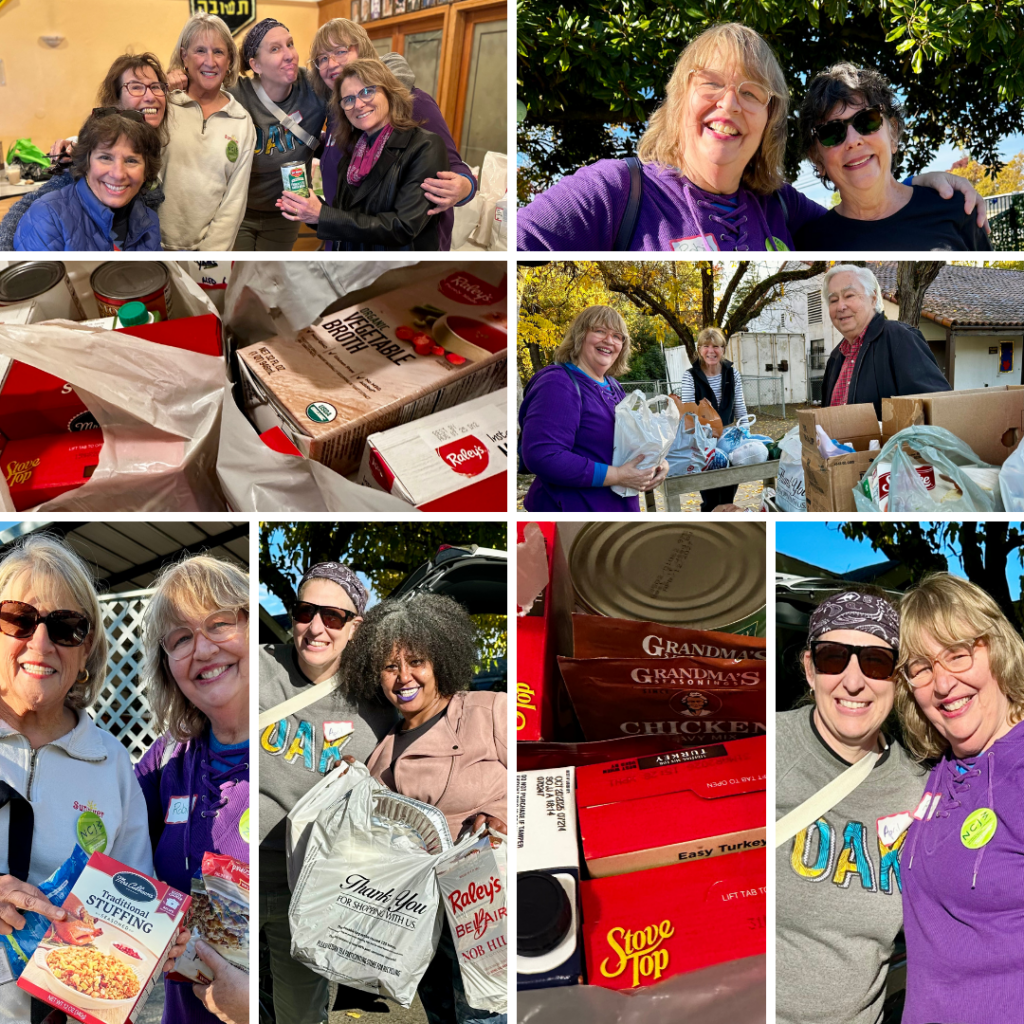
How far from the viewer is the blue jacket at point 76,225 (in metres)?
2.22

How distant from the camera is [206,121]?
2.19m

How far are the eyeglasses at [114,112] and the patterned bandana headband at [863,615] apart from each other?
1742 millimetres

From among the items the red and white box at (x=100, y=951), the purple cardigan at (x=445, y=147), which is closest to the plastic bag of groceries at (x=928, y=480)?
the purple cardigan at (x=445, y=147)

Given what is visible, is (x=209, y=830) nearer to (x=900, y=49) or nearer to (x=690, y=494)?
(x=690, y=494)

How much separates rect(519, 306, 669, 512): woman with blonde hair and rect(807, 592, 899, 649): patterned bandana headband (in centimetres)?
48

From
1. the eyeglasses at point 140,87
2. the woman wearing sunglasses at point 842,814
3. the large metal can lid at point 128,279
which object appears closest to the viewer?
the eyeglasses at point 140,87

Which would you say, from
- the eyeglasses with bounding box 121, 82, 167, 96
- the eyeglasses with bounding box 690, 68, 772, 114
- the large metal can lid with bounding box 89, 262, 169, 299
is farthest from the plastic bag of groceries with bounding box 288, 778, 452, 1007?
the eyeglasses with bounding box 690, 68, 772, 114

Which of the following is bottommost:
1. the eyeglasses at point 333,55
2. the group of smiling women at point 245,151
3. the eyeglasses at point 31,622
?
the eyeglasses at point 31,622

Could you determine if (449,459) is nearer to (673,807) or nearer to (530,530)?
(530,530)

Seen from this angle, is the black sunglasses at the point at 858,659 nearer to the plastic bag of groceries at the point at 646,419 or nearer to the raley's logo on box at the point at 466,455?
the plastic bag of groceries at the point at 646,419

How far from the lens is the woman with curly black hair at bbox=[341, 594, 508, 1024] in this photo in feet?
7.73

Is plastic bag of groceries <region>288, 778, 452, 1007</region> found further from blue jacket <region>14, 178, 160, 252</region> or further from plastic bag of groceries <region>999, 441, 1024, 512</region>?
plastic bag of groceries <region>999, 441, 1024, 512</region>

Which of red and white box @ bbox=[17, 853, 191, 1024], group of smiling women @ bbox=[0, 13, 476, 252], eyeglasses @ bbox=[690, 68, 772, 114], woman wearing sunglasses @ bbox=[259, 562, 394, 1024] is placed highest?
eyeglasses @ bbox=[690, 68, 772, 114]

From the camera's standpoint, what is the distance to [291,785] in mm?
2371
